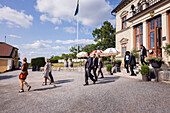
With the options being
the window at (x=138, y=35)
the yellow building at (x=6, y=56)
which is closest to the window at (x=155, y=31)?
the window at (x=138, y=35)

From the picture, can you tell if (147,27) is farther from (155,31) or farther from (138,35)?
(138,35)

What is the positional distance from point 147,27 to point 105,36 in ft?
68.4

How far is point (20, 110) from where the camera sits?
2930 mm

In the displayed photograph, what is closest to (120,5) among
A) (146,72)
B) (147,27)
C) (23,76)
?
(147,27)

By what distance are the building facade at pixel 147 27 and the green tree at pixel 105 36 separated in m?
13.6

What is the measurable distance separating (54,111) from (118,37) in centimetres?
1762

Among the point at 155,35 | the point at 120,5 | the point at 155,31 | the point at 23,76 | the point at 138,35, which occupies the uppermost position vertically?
the point at 120,5

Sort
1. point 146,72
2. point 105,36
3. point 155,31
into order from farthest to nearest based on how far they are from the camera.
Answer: point 105,36 < point 155,31 < point 146,72

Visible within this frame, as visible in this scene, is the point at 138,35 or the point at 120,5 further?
the point at 120,5

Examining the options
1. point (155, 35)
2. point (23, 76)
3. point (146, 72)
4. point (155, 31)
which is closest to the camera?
point (23, 76)

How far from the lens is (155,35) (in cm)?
1107

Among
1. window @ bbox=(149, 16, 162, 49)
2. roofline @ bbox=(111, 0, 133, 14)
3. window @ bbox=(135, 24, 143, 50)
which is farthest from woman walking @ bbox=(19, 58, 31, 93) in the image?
roofline @ bbox=(111, 0, 133, 14)

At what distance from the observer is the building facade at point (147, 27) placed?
1008 cm

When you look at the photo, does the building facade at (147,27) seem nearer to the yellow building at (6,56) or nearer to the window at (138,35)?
the window at (138,35)
